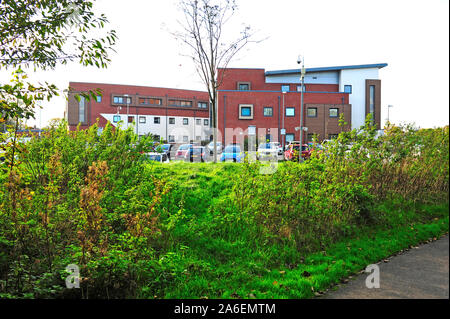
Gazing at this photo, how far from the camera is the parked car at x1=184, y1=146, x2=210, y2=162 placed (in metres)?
24.2

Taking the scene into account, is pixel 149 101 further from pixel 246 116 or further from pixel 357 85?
pixel 357 85

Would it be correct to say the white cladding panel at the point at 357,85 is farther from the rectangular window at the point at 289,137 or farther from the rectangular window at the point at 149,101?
the rectangular window at the point at 149,101

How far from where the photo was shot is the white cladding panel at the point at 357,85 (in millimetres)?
51188

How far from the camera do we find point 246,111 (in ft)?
150

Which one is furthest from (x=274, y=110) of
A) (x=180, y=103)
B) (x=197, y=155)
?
(x=180, y=103)

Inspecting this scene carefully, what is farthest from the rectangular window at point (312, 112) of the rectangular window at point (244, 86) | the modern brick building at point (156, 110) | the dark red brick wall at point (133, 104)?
the dark red brick wall at point (133, 104)

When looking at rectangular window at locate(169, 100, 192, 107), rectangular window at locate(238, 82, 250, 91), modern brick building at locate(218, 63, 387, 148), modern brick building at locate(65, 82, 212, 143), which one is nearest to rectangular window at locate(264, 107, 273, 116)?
modern brick building at locate(218, 63, 387, 148)

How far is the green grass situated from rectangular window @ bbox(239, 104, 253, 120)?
38.3 m

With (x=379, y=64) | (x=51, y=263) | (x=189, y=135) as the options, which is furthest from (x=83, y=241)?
(x=189, y=135)

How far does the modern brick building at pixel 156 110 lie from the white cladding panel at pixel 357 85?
2363cm

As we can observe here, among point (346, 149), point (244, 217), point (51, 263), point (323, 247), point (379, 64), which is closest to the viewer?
point (51, 263)
